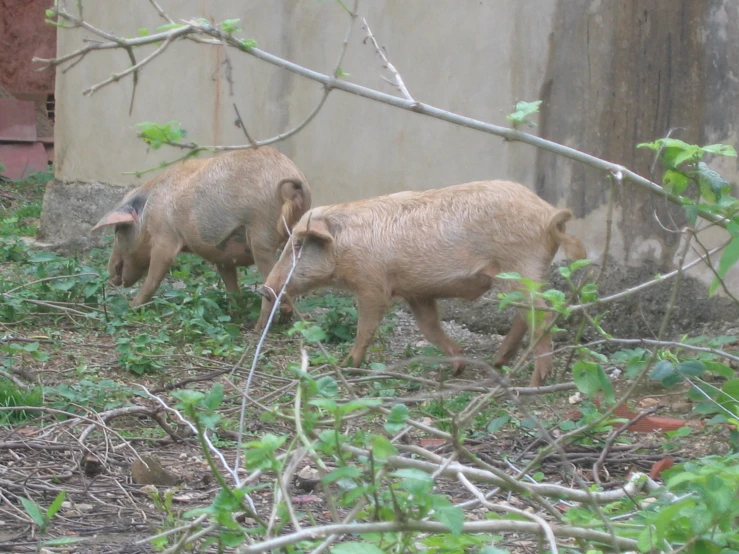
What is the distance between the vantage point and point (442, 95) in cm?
745

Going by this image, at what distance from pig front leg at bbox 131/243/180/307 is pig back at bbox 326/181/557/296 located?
1870 mm

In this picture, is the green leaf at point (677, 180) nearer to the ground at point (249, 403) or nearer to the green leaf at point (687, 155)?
the green leaf at point (687, 155)

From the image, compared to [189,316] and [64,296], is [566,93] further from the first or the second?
[64,296]

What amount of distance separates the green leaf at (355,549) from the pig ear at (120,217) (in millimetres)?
5952

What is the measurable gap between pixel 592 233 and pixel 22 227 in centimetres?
663

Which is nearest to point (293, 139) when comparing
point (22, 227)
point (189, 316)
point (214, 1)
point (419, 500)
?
point (214, 1)

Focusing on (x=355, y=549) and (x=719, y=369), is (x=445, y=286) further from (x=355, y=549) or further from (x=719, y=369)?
(x=355, y=549)

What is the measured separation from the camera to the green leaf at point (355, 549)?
7.49 ft

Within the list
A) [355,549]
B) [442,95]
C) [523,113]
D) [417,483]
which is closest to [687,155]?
[523,113]

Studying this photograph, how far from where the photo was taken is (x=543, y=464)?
14.5 ft

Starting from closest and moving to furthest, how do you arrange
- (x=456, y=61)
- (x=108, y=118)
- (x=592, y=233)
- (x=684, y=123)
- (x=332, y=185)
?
(x=684, y=123)
(x=592, y=233)
(x=456, y=61)
(x=332, y=185)
(x=108, y=118)

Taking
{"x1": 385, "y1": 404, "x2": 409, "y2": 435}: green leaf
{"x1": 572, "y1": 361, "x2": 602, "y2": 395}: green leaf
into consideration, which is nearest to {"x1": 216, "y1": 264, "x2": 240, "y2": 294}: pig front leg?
{"x1": 572, "y1": 361, "x2": 602, "y2": 395}: green leaf

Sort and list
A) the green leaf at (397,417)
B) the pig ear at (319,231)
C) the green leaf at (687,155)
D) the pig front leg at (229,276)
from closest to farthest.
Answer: the green leaf at (397,417) < the green leaf at (687,155) < the pig ear at (319,231) < the pig front leg at (229,276)

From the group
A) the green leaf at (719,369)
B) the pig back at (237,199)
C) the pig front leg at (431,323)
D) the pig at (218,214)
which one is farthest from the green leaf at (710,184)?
the pig back at (237,199)
